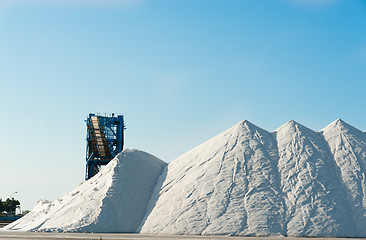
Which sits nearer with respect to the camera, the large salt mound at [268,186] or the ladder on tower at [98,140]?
the large salt mound at [268,186]

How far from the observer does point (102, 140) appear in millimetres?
52594

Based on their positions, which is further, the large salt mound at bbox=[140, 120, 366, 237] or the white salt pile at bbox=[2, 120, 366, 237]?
the white salt pile at bbox=[2, 120, 366, 237]

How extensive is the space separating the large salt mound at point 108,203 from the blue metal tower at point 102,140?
17809 millimetres

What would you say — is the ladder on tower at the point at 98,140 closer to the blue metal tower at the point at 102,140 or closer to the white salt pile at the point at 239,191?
the blue metal tower at the point at 102,140

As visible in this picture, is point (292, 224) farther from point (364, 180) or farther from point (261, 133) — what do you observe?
point (261, 133)

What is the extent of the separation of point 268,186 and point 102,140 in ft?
98.6

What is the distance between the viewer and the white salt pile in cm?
2600

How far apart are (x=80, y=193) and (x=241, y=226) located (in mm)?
14718

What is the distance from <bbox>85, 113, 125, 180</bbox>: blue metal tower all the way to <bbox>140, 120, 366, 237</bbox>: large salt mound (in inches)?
808

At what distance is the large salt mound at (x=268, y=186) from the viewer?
25781mm

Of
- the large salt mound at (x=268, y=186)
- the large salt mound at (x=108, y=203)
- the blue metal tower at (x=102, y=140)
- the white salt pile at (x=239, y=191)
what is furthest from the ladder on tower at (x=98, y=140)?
the large salt mound at (x=268, y=186)

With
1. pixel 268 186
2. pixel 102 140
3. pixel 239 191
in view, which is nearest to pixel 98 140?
pixel 102 140

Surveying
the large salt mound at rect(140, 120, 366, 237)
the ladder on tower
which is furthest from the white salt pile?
the ladder on tower

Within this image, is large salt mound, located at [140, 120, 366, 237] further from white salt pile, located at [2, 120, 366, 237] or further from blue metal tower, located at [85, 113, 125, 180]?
blue metal tower, located at [85, 113, 125, 180]
